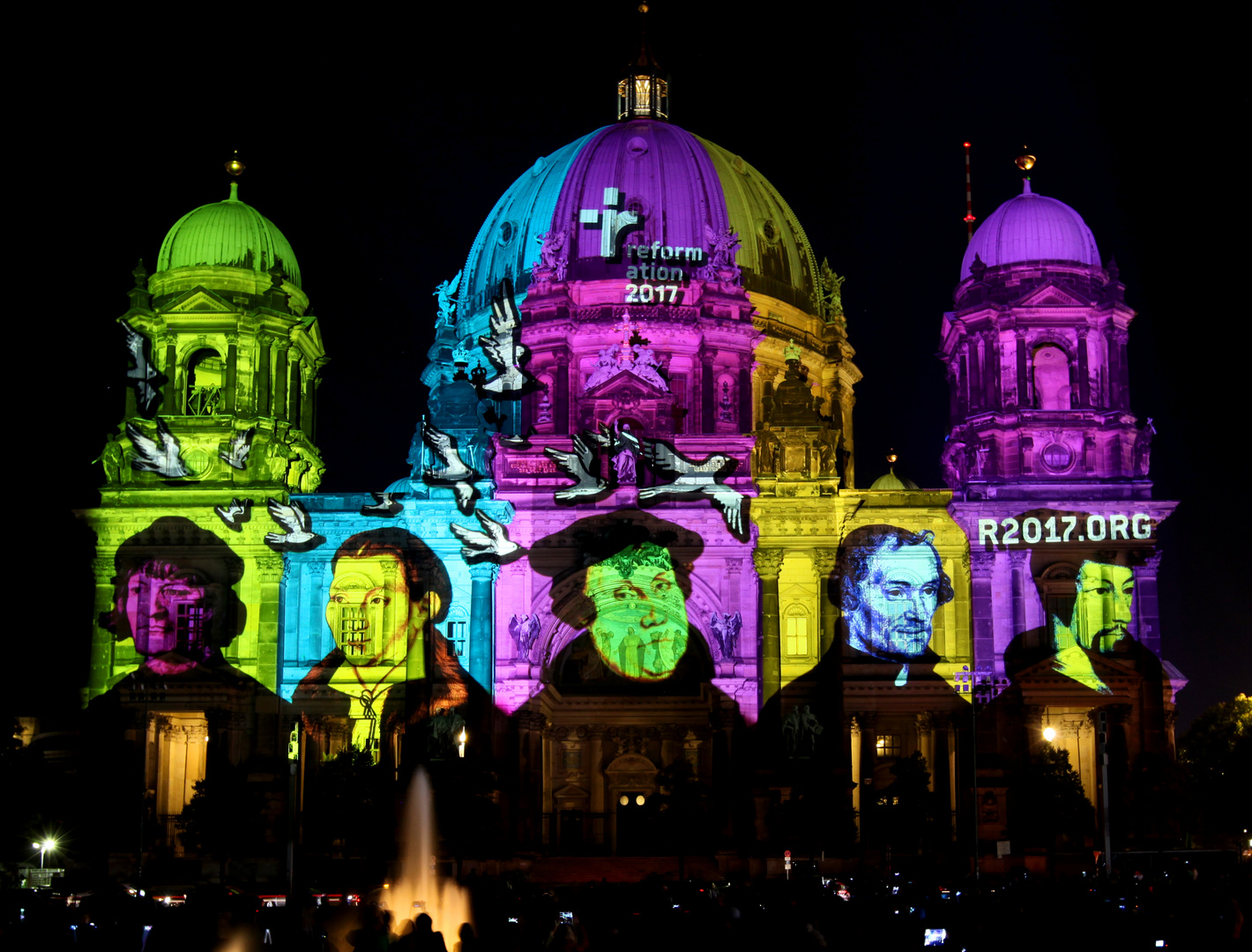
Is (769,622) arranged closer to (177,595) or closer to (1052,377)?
(1052,377)

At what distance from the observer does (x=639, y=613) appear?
80.8 m

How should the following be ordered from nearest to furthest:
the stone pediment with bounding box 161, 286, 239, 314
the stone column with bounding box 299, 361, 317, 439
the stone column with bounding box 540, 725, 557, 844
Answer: the stone column with bounding box 540, 725, 557, 844, the stone pediment with bounding box 161, 286, 239, 314, the stone column with bounding box 299, 361, 317, 439

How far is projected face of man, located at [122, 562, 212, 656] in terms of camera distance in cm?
7944

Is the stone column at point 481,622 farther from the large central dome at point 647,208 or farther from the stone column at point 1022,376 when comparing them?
the stone column at point 1022,376

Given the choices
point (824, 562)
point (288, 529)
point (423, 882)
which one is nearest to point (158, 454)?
point (288, 529)

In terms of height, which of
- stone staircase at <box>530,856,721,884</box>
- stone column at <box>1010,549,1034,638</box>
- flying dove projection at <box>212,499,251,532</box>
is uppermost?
flying dove projection at <box>212,499,251,532</box>

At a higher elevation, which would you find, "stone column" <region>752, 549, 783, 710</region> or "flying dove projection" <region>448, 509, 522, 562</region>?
"flying dove projection" <region>448, 509, 522, 562</region>

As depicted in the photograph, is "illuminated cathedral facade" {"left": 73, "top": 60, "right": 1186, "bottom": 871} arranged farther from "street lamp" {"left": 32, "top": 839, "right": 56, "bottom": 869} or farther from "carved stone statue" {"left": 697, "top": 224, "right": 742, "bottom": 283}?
"carved stone statue" {"left": 697, "top": 224, "right": 742, "bottom": 283}

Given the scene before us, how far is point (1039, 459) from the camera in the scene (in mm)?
80562

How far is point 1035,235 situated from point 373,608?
108 ft

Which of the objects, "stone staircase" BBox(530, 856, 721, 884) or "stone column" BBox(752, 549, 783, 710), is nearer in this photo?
"stone staircase" BBox(530, 856, 721, 884)

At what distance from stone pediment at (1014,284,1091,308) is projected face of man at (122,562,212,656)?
3677cm

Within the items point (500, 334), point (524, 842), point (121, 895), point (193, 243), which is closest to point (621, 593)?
point (524, 842)

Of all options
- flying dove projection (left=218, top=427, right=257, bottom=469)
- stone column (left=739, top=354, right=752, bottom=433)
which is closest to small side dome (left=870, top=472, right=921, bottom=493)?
stone column (left=739, top=354, right=752, bottom=433)
